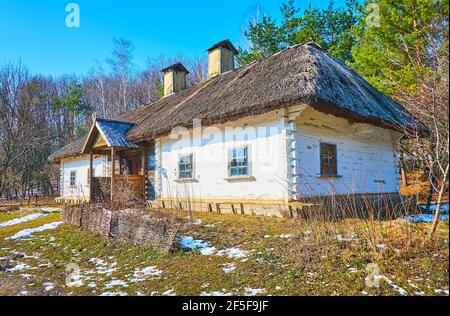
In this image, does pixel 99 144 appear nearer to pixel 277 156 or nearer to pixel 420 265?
pixel 277 156

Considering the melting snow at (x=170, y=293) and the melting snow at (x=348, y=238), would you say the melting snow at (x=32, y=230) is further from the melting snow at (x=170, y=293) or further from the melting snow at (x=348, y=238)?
the melting snow at (x=348, y=238)

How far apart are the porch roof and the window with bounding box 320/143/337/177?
734 cm

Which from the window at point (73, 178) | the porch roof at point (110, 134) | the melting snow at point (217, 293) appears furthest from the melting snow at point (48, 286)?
the window at point (73, 178)

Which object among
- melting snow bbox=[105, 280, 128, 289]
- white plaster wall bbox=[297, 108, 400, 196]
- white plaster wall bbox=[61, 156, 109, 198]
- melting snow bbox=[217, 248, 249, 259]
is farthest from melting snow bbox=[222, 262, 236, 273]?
white plaster wall bbox=[61, 156, 109, 198]

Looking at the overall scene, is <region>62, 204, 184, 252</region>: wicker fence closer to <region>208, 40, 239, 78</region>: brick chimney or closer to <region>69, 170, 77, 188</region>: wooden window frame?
<region>208, 40, 239, 78</region>: brick chimney

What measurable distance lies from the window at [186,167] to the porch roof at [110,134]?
2501 mm

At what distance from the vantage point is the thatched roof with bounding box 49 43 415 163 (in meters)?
8.34

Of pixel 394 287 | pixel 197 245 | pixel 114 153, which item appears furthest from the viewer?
pixel 114 153

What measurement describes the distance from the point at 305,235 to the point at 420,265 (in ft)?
6.06

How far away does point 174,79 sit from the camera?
1923 centimetres

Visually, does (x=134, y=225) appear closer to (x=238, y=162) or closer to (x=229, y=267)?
(x=229, y=267)

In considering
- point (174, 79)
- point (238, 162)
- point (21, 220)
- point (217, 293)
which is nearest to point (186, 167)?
point (238, 162)

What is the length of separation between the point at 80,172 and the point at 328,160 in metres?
14.6

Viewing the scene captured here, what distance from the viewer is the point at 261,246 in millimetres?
5828
